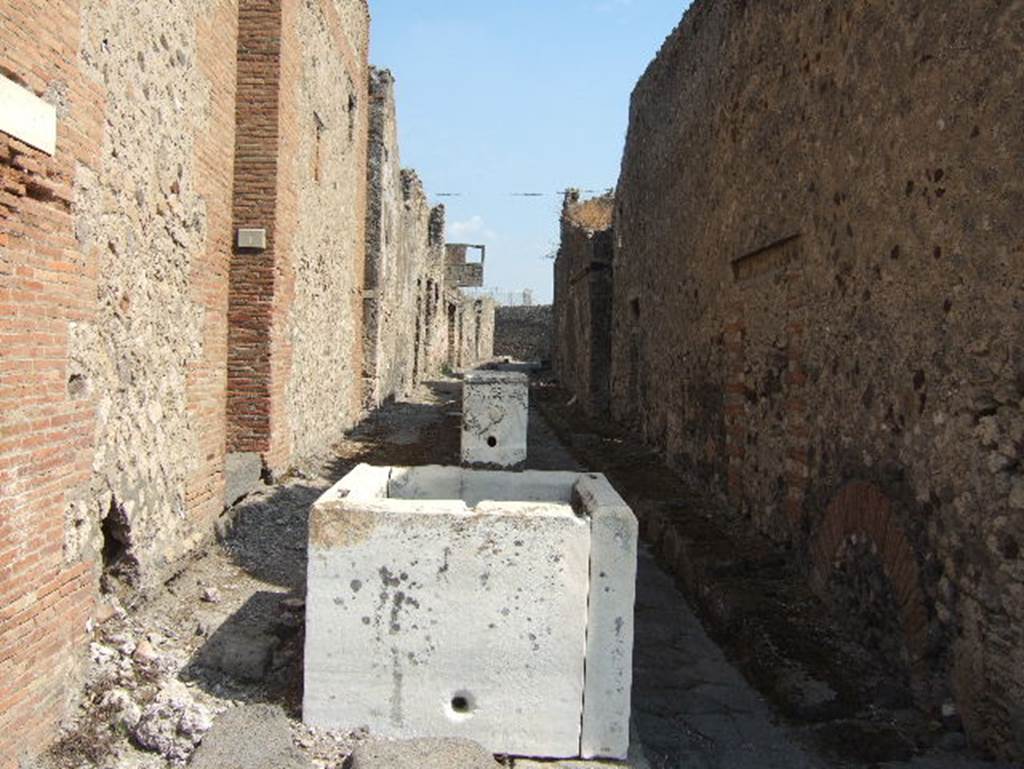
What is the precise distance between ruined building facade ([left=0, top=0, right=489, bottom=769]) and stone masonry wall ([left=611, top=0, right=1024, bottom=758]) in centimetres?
347

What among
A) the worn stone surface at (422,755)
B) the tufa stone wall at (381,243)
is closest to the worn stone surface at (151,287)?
the worn stone surface at (422,755)

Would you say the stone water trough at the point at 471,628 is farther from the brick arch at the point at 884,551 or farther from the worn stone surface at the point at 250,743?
the brick arch at the point at 884,551

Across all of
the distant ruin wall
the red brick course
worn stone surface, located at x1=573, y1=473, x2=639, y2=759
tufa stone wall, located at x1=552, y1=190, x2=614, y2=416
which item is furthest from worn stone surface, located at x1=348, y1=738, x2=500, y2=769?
the distant ruin wall

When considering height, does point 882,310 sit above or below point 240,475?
above

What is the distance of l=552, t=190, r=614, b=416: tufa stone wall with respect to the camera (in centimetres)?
1498

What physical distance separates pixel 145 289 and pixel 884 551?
390 cm

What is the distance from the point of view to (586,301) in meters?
15.9

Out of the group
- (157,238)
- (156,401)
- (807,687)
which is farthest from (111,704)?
(807,687)

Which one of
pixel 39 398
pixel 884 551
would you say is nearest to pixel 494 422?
pixel 884 551

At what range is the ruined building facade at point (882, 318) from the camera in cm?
331

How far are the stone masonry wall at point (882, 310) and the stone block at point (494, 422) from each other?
1633mm

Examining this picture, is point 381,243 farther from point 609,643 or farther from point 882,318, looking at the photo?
point 609,643

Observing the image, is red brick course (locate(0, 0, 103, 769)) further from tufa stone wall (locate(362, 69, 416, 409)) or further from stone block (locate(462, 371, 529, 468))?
tufa stone wall (locate(362, 69, 416, 409))

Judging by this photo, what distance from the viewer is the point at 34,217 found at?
10.7 ft
